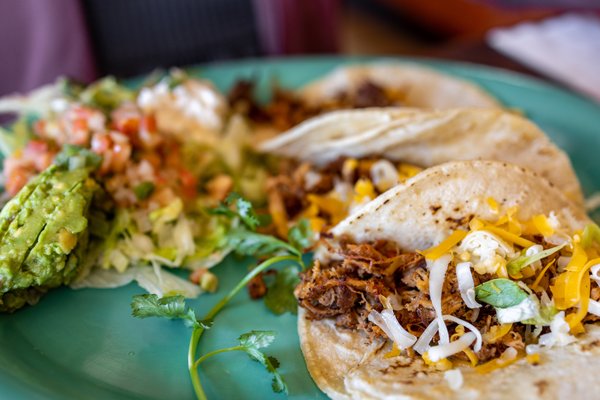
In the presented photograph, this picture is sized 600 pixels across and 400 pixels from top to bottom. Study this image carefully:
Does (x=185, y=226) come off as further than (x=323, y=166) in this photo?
No

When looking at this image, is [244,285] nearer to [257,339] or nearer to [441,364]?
[257,339]

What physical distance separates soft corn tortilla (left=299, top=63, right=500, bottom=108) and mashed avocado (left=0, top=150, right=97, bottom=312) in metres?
1.58

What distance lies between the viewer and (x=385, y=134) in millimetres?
2498

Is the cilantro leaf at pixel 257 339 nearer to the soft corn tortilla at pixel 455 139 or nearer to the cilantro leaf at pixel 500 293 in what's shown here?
the cilantro leaf at pixel 500 293

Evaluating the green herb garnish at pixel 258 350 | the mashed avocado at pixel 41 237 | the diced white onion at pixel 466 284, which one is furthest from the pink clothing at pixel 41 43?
the diced white onion at pixel 466 284

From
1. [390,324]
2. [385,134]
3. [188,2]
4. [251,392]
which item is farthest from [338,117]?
[188,2]

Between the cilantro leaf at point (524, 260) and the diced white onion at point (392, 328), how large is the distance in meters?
0.38

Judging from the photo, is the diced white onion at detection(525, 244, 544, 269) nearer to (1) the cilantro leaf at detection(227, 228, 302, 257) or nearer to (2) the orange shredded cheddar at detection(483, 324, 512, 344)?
(2) the orange shredded cheddar at detection(483, 324, 512, 344)

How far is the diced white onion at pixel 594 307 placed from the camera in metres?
1.81

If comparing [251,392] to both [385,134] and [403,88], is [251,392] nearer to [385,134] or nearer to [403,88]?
[385,134]

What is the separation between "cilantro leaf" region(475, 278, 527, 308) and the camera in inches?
71.2

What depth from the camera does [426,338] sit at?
6.21 ft

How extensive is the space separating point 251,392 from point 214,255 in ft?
2.40

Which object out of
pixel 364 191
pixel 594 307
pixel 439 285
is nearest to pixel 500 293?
pixel 439 285
